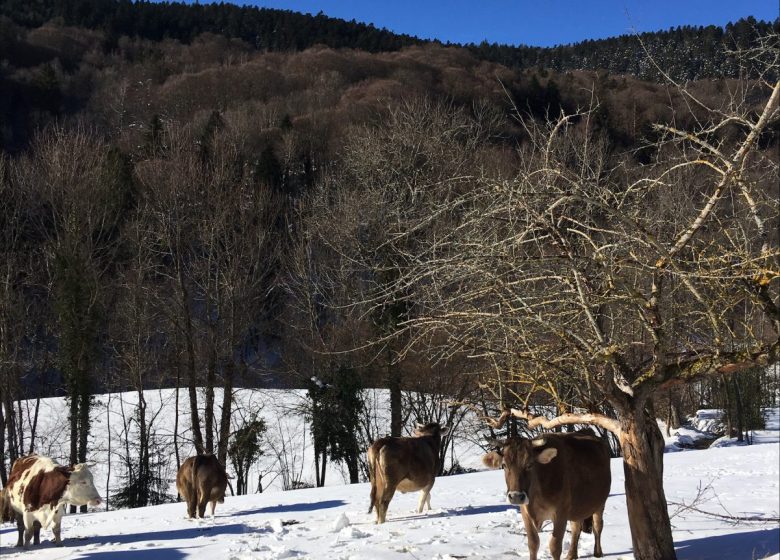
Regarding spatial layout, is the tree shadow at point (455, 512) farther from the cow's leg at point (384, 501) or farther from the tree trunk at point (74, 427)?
the tree trunk at point (74, 427)

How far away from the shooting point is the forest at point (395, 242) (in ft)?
20.3

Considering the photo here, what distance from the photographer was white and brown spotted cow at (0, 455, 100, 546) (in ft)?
37.0

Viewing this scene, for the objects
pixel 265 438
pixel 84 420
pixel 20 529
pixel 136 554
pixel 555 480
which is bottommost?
pixel 136 554

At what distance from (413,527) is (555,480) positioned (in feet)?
11.2

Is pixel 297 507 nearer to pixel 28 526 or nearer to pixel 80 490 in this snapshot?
pixel 80 490

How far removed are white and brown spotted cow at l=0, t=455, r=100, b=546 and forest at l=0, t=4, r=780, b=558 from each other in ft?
17.2

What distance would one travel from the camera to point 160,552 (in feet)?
30.4

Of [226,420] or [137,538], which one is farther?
[226,420]

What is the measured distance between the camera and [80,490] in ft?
37.9

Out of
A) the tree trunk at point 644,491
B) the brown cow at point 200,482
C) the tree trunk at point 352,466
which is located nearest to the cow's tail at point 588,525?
the tree trunk at point 644,491

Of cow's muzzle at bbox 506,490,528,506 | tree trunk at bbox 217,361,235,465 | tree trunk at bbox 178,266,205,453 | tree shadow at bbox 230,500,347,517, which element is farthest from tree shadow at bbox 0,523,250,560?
tree trunk at bbox 217,361,235,465

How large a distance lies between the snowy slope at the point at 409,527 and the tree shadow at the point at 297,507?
0.03 m

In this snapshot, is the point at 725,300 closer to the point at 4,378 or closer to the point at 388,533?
the point at 388,533

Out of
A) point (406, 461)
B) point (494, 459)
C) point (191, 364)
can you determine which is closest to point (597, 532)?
point (494, 459)
